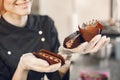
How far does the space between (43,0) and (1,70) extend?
6.44ft

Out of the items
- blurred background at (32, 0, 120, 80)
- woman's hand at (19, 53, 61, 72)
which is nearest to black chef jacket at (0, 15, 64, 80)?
woman's hand at (19, 53, 61, 72)

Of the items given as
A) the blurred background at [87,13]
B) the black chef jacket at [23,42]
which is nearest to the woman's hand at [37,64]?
the black chef jacket at [23,42]

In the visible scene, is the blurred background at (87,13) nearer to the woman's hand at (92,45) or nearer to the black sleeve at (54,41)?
the black sleeve at (54,41)

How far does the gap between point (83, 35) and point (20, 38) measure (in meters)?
0.21

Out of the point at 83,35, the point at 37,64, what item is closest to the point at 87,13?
the point at 83,35

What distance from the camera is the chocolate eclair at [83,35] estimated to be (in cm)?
89

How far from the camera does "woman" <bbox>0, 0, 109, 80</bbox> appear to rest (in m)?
0.93

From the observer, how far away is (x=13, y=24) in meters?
0.99

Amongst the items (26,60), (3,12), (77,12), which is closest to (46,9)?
(77,12)

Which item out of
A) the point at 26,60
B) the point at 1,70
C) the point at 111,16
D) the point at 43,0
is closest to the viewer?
the point at 26,60

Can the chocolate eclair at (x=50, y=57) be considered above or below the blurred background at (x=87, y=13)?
above

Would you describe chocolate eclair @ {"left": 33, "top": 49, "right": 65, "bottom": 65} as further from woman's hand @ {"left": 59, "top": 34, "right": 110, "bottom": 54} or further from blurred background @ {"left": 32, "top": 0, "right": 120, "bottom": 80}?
blurred background @ {"left": 32, "top": 0, "right": 120, "bottom": 80}

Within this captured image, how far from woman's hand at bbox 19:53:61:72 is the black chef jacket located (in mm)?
134

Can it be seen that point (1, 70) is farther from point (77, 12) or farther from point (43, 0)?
point (77, 12)
